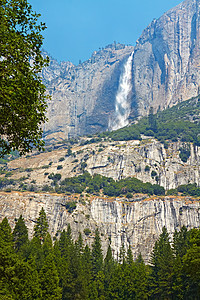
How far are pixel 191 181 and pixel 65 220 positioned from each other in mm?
82239

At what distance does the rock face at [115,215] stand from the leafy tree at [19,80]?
13421 cm

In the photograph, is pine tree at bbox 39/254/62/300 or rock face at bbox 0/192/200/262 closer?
pine tree at bbox 39/254/62/300

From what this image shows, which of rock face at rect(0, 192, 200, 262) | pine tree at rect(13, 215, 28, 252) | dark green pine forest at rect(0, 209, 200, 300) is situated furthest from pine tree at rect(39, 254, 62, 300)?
rock face at rect(0, 192, 200, 262)

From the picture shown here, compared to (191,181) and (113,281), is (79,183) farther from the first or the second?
(113,281)

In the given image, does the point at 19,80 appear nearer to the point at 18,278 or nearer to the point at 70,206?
the point at 18,278

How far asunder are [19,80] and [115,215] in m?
152

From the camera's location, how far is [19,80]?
20.0 meters

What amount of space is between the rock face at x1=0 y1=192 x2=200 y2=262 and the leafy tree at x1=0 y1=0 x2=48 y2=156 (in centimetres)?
13421

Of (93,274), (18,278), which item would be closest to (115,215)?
(93,274)

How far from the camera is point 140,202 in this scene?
557 feet

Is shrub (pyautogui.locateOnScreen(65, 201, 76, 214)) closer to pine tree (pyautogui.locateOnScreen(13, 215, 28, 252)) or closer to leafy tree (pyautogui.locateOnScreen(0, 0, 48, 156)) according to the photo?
pine tree (pyautogui.locateOnScreen(13, 215, 28, 252))

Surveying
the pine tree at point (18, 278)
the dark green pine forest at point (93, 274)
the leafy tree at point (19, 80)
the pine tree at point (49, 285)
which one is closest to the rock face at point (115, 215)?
the dark green pine forest at point (93, 274)

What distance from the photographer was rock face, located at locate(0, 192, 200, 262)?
503 ft

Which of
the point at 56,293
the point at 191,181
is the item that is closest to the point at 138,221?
the point at 191,181
